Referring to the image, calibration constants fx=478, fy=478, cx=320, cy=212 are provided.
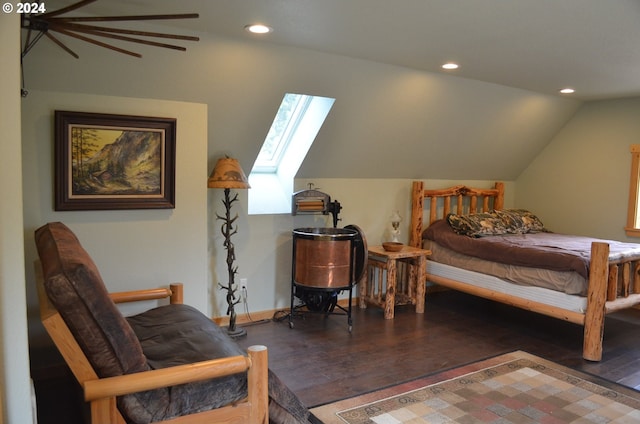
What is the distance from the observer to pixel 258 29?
3.07m

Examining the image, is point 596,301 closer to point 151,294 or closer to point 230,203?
point 230,203

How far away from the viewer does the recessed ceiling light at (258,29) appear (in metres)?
3.01

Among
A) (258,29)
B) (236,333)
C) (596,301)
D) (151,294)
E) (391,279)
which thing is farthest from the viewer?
(391,279)

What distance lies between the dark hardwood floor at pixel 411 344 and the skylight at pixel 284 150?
45.3 inches

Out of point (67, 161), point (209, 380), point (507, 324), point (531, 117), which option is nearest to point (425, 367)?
point (507, 324)

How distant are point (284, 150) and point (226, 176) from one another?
1.18 metres

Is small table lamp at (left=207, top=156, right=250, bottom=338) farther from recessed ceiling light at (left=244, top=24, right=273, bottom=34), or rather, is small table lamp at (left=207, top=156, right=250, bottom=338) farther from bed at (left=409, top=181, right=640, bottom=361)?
bed at (left=409, top=181, right=640, bottom=361)

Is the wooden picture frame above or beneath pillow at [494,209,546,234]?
above

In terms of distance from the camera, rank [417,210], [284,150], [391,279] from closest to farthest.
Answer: [391,279]
[284,150]
[417,210]

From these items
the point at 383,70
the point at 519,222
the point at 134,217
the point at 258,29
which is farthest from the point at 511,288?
the point at 134,217

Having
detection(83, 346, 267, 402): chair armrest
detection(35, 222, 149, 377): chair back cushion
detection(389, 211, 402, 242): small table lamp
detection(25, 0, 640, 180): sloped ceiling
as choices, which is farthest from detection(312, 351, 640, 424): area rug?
detection(25, 0, 640, 180): sloped ceiling

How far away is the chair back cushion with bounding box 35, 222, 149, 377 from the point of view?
166 centimetres

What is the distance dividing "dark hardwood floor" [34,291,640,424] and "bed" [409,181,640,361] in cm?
27

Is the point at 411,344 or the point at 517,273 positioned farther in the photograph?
the point at 517,273
